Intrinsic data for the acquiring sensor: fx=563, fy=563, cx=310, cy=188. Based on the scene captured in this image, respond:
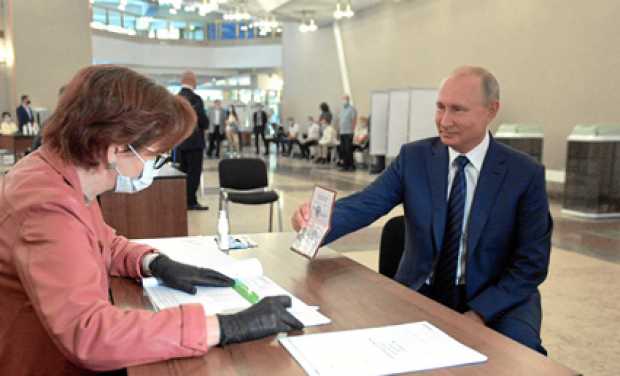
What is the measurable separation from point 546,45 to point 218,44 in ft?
59.5

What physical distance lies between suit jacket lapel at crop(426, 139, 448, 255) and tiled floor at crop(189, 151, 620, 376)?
1.27 meters

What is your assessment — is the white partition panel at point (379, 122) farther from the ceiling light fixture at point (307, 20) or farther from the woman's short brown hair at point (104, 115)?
the woman's short brown hair at point (104, 115)

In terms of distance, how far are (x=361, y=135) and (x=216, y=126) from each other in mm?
4604

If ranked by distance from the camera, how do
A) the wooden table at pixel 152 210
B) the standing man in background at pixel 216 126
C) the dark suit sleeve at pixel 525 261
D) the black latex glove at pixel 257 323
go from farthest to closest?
the standing man in background at pixel 216 126
the wooden table at pixel 152 210
the dark suit sleeve at pixel 525 261
the black latex glove at pixel 257 323

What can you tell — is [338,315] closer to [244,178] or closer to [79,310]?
[79,310]

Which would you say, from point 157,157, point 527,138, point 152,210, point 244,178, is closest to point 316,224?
point 157,157

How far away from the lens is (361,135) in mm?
12789

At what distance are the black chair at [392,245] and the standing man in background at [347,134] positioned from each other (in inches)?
407

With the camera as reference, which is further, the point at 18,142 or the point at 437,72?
the point at 437,72

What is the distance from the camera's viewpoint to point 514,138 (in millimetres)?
8383

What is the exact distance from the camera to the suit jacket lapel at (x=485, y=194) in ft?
6.32

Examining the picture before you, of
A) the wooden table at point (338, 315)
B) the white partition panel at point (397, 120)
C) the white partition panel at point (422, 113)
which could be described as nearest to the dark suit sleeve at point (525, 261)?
the wooden table at point (338, 315)

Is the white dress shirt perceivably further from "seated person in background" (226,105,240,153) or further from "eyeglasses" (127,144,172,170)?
"seated person in background" (226,105,240,153)

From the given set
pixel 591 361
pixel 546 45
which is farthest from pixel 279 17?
pixel 591 361
